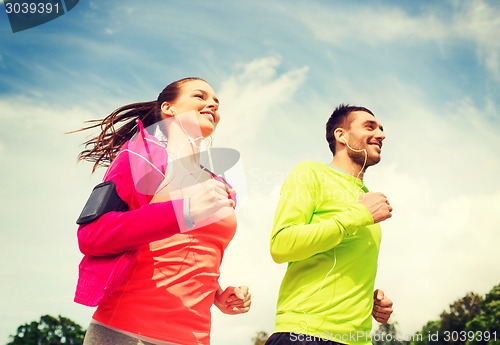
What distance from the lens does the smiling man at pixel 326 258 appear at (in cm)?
424

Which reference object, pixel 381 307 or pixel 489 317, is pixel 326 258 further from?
pixel 489 317

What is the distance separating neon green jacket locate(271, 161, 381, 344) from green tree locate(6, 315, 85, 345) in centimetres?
6976

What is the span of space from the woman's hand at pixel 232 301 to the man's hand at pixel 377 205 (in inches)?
46.4

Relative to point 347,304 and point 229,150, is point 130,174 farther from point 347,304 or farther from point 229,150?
point 347,304

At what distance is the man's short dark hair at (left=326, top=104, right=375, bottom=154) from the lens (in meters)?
5.72

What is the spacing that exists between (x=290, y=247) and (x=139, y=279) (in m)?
1.28

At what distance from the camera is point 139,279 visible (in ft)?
11.6

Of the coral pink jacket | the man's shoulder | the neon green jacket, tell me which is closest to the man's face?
the man's shoulder

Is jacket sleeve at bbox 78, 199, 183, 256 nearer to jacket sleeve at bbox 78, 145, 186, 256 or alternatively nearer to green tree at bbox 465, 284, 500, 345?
jacket sleeve at bbox 78, 145, 186, 256

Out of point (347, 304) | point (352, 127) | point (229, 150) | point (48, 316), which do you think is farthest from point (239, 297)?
point (48, 316)

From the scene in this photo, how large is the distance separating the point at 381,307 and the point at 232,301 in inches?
52.9

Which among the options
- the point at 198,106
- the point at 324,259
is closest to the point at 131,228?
the point at 198,106

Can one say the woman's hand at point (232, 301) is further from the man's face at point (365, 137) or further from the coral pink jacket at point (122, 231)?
the man's face at point (365, 137)

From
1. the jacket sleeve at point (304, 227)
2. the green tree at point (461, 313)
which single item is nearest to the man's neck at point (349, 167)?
the jacket sleeve at point (304, 227)
